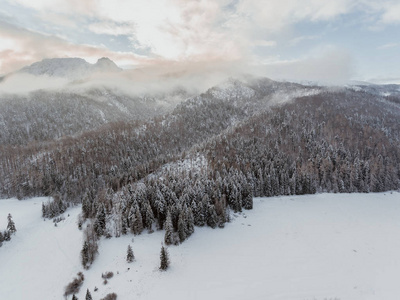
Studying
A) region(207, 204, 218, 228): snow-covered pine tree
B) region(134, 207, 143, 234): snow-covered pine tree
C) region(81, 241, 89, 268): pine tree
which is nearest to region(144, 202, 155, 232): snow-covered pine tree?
region(134, 207, 143, 234): snow-covered pine tree

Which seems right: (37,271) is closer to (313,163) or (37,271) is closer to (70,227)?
(70,227)

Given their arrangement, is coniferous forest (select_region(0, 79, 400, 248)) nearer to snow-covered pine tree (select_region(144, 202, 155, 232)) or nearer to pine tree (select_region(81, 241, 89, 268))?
snow-covered pine tree (select_region(144, 202, 155, 232))

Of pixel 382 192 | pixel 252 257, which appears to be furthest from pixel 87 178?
pixel 382 192

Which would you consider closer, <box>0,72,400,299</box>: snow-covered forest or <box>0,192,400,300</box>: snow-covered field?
<box>0,192,400,300</box>: snow-covered field

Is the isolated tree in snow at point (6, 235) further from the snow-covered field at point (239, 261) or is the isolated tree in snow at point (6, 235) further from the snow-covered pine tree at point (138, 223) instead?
the snow-covered pine tree at point (138, 223)

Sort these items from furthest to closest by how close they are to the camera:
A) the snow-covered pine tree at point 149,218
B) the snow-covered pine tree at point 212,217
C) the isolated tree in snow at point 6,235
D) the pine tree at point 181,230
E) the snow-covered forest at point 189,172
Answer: the snow-covered pine tree at point 212,217 → the snow-covered forest at point 189,172 → the isolated tree in snow at point 6,235 → the snow-covered pine tree at point 149,218 → the pine tree at point 181,230

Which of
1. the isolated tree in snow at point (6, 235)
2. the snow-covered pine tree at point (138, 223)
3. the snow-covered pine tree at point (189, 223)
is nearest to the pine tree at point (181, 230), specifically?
the snow-covered pine tree at point (189, 223)

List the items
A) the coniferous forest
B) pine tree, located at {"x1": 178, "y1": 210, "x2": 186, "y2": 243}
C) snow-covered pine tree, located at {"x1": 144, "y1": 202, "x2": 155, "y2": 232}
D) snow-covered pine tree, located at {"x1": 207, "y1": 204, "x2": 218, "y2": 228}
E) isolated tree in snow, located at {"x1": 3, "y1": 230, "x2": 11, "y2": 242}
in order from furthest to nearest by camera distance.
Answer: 1. the coniferous forest
2. snow-covered pine tree, located at {"x1": 207, "y1": 204, "x2": 218, "y2": 228}
3. isolated tree in snow, located at {"x1": 3, "y1": 230, "x2": 11, "y2": 242}
4. snow-covered pine tree, located at {"x1": 144, "y1": 202, "x2": 155, "y2": 232}
5. pine tree, located at {"x1": 178, "y1": 210, "x2": 186, "y2": 243}

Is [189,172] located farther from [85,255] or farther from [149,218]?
[85,255]
